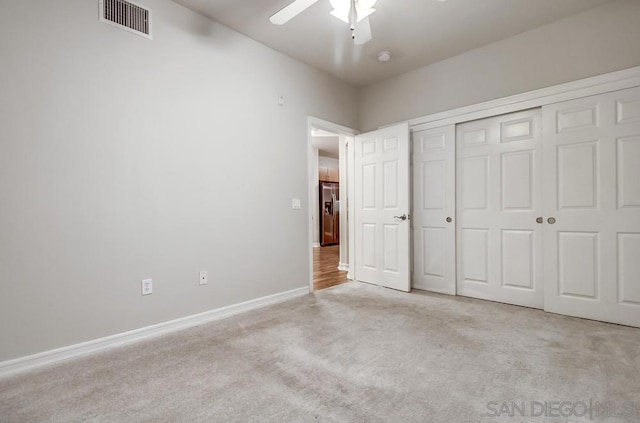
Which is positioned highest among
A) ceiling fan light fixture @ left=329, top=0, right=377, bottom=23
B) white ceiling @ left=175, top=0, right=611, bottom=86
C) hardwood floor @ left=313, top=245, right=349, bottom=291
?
white ceiling @ left=175, top=0, right=611, bottom=86

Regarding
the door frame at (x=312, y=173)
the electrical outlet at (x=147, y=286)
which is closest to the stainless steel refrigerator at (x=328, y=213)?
the door frame at (x=312, y=173)

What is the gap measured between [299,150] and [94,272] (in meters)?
2.30

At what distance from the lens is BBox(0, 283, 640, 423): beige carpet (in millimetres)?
→ 1520

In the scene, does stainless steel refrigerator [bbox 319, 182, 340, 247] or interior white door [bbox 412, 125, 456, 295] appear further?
stainless steel refrigerator [bbox 319, 182, 340, 247]

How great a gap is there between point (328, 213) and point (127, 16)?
22.8 ft

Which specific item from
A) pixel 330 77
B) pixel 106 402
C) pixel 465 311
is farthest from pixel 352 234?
pixel 106 402

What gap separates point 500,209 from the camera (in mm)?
3318

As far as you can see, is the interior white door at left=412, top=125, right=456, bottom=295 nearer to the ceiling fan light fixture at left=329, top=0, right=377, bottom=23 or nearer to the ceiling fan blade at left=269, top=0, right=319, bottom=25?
the ceiling fan light fixture at left=329, top=0, right=377, bottom=23

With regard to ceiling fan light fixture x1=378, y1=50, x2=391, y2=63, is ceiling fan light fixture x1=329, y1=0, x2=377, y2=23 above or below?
below

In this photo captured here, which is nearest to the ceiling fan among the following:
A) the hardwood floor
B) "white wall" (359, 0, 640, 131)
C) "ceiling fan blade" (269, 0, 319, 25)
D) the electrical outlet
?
"ceiling fan blade" (269, 0, 319, 25)

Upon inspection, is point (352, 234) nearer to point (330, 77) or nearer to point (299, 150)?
point (299, 150)

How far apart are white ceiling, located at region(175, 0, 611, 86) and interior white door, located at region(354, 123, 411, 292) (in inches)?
36.3

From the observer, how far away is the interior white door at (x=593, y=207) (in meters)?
2.60

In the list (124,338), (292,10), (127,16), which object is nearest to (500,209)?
(292,10)
